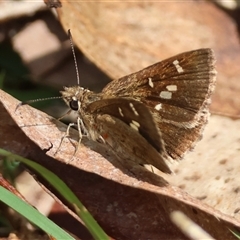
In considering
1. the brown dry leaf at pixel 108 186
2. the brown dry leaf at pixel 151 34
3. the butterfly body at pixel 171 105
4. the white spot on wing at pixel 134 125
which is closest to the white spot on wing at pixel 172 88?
the butterfly body at pixel 171 105

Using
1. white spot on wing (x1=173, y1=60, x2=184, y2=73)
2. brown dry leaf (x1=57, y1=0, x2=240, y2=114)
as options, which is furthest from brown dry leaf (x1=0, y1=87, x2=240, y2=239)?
brown dry leaf (x1=57, y1=0, x2=240, y2=114)

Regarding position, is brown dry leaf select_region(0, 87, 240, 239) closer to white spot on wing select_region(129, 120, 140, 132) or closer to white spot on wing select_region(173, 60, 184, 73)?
white spot on wing select_region(129, 120, 140, 132)

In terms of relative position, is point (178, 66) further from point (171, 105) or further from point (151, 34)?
point (151, 34)

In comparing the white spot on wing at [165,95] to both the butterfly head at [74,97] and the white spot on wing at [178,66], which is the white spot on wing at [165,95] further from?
the butterfly head at [74,97]

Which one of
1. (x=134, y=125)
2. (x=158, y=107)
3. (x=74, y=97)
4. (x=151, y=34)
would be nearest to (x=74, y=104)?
(x=74, y=97)

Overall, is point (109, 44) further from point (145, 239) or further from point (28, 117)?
point (145, 239)

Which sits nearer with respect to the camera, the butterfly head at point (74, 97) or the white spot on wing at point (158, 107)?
the white spot on wing at point (158, 107)

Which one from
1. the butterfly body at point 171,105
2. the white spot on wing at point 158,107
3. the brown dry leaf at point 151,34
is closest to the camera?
the butterfly body at point 171,105
